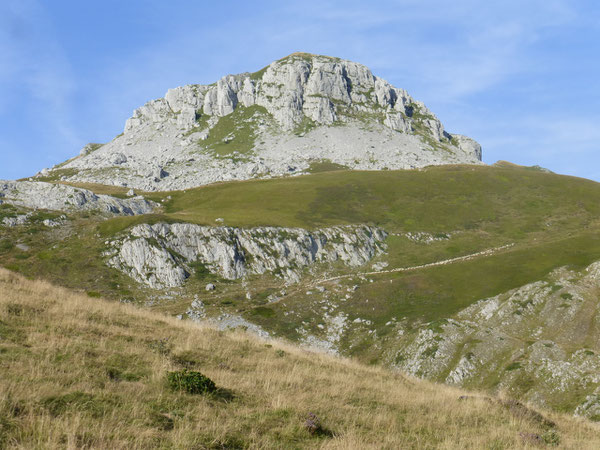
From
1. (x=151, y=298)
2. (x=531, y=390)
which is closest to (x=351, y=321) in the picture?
(x=531, y=390)

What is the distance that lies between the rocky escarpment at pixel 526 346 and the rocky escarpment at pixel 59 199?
86.1 meters

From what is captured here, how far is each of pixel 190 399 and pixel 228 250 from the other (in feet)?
250

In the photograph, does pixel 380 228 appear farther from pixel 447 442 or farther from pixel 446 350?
pixel 447 442

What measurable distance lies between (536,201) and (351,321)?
307ft

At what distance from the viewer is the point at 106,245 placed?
8331cm

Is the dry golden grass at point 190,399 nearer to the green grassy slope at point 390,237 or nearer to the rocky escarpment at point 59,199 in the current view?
the green grassy slope at point 390,237

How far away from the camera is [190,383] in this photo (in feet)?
44.1

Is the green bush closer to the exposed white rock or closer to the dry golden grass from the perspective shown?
the dry golden grass

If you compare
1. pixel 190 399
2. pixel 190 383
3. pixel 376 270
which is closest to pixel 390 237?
pixel 376 270

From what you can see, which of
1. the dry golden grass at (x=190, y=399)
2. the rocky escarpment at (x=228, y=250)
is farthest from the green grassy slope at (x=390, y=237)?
the dry golden grass at (x=190, y=399)

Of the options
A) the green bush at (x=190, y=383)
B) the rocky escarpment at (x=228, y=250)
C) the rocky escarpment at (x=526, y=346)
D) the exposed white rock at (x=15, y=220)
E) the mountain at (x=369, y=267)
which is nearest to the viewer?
the green bush at (x=190, y=383)

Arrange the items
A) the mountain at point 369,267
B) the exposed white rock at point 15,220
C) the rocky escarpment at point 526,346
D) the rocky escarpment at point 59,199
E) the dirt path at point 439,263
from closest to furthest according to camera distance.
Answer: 1. the rocky escarpment at point 526,346
2. the mountain at point 369,267
3. the dirt path at point 439,263
4. the exposed white rock at point 15,220
5. the rocky escarpment at point 59,199

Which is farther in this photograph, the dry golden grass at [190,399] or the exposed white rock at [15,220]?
the exposed white rock at [15,220]

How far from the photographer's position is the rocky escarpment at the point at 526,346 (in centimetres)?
4456
